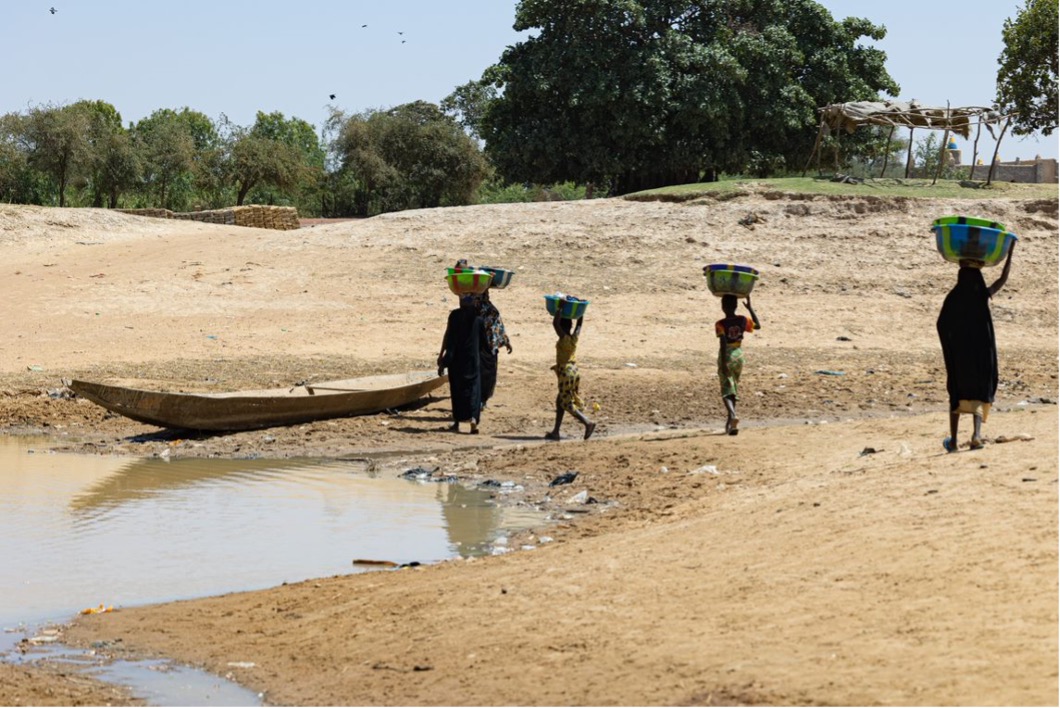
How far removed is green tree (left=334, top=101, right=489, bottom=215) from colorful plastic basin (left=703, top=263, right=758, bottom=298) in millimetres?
43199

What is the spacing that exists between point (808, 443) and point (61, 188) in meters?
37.1

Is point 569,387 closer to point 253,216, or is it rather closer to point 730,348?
point 730,348

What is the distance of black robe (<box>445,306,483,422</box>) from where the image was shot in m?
14.2

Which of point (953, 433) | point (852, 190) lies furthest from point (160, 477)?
point (852, 190)

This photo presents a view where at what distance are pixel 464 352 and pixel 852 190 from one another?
16599 mm

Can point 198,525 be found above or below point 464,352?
below

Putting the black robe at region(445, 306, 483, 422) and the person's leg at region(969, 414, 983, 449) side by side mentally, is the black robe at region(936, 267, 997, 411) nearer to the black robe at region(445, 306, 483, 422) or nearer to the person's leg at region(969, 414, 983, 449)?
the person's leg at region(969, 414, 983, 449)

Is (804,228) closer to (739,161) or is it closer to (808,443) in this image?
(739,161)

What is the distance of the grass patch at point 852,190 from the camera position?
93.4 ft

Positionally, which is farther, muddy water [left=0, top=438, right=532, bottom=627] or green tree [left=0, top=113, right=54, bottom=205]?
green tree [left=0, top=113, right=54, bottom=205]

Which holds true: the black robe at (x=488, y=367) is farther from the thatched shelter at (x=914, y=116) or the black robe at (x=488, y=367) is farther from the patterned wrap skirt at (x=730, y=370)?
the thatched shelter at (x=914, y=116)

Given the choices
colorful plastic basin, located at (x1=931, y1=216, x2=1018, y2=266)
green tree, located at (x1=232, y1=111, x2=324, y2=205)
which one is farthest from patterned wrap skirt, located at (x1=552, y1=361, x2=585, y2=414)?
green tree, located at (x1=232, y1=111, x2=324, y2=205)

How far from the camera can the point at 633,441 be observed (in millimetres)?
13055

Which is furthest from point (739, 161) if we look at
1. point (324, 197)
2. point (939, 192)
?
point (324, 197)
